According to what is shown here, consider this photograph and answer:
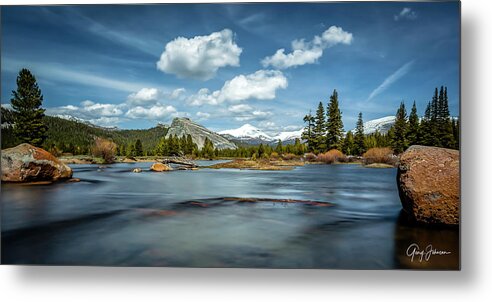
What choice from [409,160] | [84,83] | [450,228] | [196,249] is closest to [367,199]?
[409,160]

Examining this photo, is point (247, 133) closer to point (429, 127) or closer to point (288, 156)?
point (288, 156)

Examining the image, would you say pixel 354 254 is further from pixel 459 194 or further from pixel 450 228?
pixel 459 194

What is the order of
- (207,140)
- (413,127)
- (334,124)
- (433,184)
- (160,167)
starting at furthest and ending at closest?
(160,167) → (207,140) → (334,124) → (413,127) → (433,184)

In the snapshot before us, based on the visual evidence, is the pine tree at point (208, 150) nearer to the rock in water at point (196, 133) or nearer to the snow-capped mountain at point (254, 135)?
the rock in water at point (196, 133)

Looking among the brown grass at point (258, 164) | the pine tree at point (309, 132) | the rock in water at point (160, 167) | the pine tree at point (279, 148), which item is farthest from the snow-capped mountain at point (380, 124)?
the rock in water at point (160, 167)
